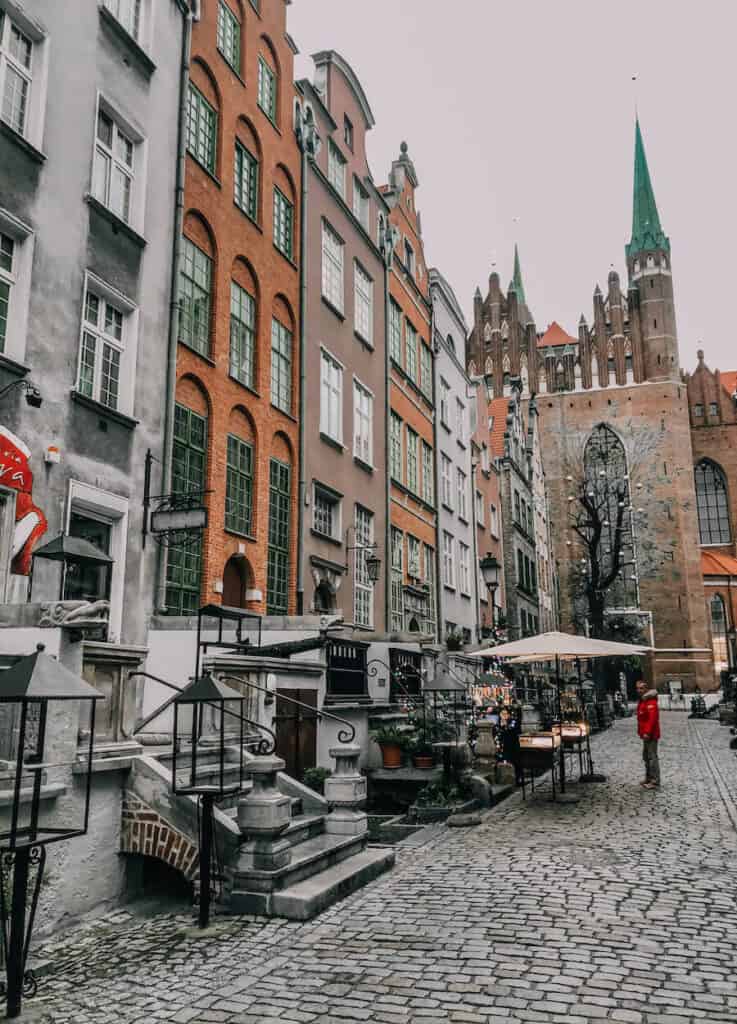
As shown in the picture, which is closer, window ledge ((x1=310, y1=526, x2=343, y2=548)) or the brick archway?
the brick archway

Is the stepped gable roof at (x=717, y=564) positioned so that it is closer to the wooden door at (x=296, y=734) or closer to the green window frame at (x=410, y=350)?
the green window frame at (x=410, y=350)

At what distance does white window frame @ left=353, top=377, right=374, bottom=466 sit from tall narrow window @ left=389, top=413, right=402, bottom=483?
1.59 metres

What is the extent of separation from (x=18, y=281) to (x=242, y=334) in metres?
6.36

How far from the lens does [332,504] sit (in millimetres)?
20625

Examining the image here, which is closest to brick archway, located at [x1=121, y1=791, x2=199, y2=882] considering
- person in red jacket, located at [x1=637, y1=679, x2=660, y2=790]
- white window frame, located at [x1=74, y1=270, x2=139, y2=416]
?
white window frame, located at [x1=74, y1=270, x2=139, y2=416]

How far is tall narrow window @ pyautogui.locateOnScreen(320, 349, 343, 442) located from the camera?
801 inches

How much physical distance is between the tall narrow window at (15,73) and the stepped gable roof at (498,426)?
3041 centimetres

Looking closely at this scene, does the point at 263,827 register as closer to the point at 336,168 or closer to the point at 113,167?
the point at 113,167

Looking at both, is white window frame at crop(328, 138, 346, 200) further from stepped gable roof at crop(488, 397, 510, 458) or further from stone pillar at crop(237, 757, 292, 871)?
stepped gable roof at crop(488, 397, 510, 458)

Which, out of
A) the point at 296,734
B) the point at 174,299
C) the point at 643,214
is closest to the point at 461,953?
the point at 296,734

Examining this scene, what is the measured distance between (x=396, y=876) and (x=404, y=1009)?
11.6 feet

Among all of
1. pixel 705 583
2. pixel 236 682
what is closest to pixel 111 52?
pixel 236 682

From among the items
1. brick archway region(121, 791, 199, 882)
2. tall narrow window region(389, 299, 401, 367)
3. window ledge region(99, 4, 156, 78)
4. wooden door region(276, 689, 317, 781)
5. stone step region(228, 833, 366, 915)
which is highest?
tall narrow window region(389, 299, 401, 367)

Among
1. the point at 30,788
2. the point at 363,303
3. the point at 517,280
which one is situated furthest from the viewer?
the point at 517,280
